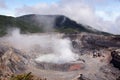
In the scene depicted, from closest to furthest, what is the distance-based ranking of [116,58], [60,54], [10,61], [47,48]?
[10,61] < [116,58] < [60,54] < [47,48]

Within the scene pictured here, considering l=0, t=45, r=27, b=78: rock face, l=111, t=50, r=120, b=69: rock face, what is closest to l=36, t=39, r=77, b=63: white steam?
l=0, t=45, r=27, b=78: rock face

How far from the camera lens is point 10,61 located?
127875 millimetres

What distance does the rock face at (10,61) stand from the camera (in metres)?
122

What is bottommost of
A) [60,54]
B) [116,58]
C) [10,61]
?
[116,58]

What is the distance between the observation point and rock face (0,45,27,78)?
399 ft

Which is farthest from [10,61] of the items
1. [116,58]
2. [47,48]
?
[116,58]

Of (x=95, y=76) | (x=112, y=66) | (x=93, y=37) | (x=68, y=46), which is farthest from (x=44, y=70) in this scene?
(x=93, y=37)

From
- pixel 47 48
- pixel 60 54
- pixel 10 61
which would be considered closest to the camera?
pixel 10 61

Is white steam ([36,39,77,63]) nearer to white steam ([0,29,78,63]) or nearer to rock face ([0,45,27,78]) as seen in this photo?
white steam ([0,29,78,63])

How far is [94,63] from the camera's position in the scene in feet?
471

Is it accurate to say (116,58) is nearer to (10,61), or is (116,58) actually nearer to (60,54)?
(60,54)

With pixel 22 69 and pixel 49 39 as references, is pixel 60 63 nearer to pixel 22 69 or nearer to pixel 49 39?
pixel 22 69

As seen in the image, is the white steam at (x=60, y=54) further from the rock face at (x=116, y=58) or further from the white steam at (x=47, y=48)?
the rock face at (x=116, y=58)

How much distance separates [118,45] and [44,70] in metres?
62.3
